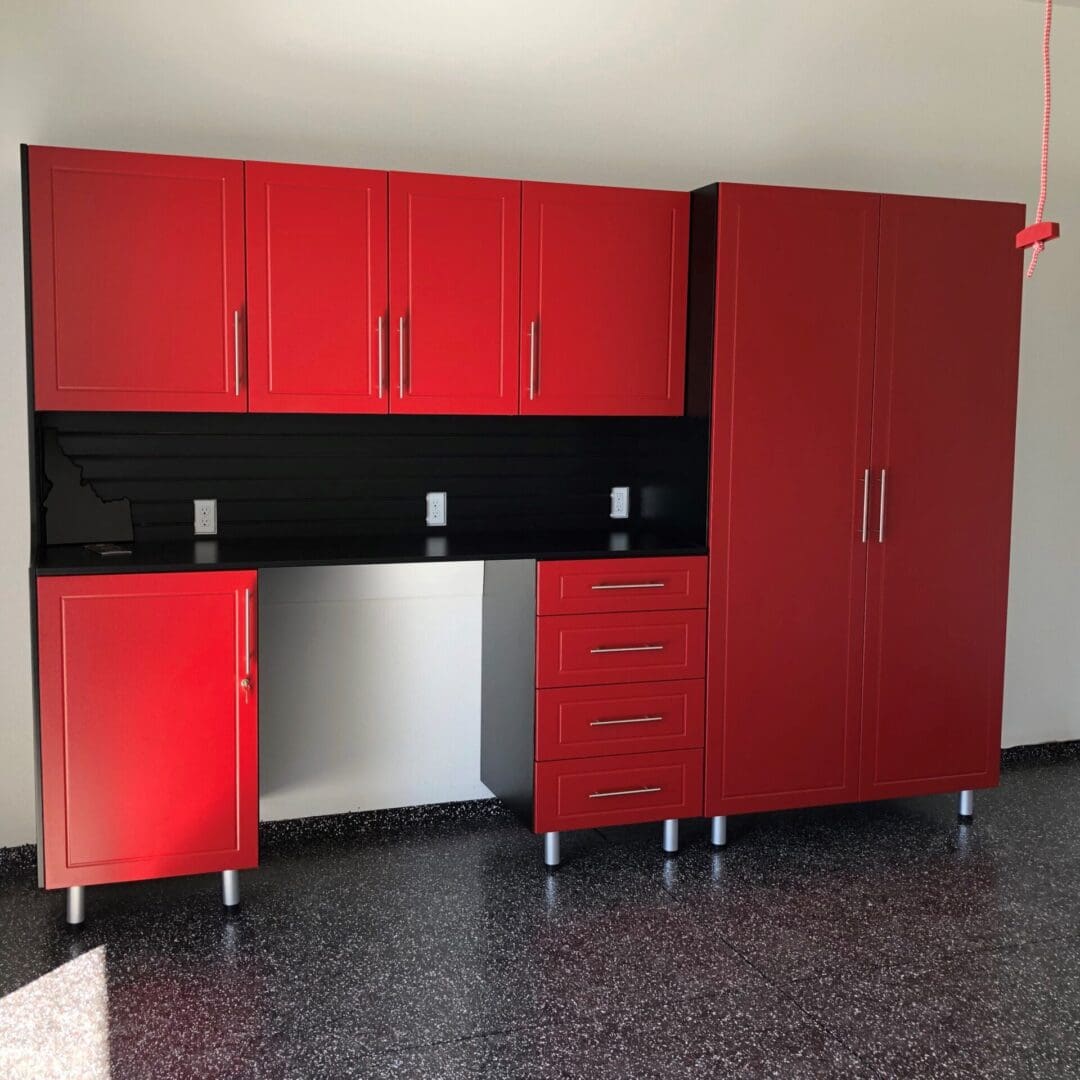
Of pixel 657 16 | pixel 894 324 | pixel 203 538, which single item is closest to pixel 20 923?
pixel 203 538

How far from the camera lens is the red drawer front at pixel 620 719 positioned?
3.48m

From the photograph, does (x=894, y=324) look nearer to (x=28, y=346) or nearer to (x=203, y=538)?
(x=203, y=538)

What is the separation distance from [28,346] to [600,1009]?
7.16 feet

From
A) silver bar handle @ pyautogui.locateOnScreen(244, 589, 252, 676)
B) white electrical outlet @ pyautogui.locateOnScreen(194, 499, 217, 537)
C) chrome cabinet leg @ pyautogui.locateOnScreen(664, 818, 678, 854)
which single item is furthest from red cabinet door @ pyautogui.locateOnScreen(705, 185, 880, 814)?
white electrical outlet @ pyautogui.locateOnScreen(194, 499, 217, 537)

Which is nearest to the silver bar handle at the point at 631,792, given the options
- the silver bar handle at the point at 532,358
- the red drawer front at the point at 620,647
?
the red drawer front at the point at 620,647

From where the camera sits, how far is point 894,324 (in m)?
3.68

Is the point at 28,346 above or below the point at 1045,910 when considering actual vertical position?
above

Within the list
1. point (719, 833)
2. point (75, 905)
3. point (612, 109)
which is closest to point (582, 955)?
point (719, 833)

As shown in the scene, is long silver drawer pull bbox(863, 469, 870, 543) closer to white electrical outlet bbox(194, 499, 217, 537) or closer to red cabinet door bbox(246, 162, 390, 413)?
red cabinet door bbox(246, 162, 390, 413)

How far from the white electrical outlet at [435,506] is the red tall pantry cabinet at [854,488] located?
34.8 inches

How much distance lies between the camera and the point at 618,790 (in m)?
3.57

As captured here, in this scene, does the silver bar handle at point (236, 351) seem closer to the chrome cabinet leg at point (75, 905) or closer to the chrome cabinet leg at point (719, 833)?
the chrome cabinet leg at point (75, 905)

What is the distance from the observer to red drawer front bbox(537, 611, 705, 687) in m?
3.46

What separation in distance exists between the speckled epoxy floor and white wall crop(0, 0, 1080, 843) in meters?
0.49
